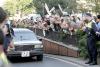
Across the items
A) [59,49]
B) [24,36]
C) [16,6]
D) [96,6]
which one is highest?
[16,6]

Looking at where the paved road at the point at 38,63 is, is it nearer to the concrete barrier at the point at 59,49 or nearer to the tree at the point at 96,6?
the concrete barrier at the point at 59,49

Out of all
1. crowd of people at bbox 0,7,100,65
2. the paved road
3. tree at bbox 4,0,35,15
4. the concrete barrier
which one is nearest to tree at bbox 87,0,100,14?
crowd of people at bbox 0,7,100,65

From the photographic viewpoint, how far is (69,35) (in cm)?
1939

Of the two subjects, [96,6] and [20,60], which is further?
[96,6]

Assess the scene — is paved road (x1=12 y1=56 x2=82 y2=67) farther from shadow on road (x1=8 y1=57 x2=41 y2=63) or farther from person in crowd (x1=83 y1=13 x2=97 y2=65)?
person in crowd (x1=83 y1=13 x2=97 y2=65)

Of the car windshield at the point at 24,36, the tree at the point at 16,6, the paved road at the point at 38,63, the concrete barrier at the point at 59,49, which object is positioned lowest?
the paved road at the point at 38,63

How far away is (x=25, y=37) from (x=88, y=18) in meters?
3.91

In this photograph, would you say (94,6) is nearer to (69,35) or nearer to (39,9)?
(69,35)

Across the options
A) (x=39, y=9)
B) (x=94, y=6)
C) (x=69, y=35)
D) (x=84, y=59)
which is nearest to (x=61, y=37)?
(x=69, y=35)

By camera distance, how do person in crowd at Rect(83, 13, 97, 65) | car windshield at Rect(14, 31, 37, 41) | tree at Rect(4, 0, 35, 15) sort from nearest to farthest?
person in crowd at Rect(83, 13, 97, 65)
car windshield at Rect(14, 31, 37, 41)
tree at Rect(4, 0, 35, 15)

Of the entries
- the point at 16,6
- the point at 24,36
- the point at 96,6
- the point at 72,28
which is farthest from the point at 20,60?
the point at 16,6

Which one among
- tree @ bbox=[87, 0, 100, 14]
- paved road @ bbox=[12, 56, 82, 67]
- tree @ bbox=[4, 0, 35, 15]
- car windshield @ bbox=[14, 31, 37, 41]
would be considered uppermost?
tree @ bbox=[4, 0, 35, 15]

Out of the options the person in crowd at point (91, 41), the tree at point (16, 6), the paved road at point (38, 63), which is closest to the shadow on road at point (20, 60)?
the paved road at point (38, 63)

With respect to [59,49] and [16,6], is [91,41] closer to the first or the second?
[59,49]
